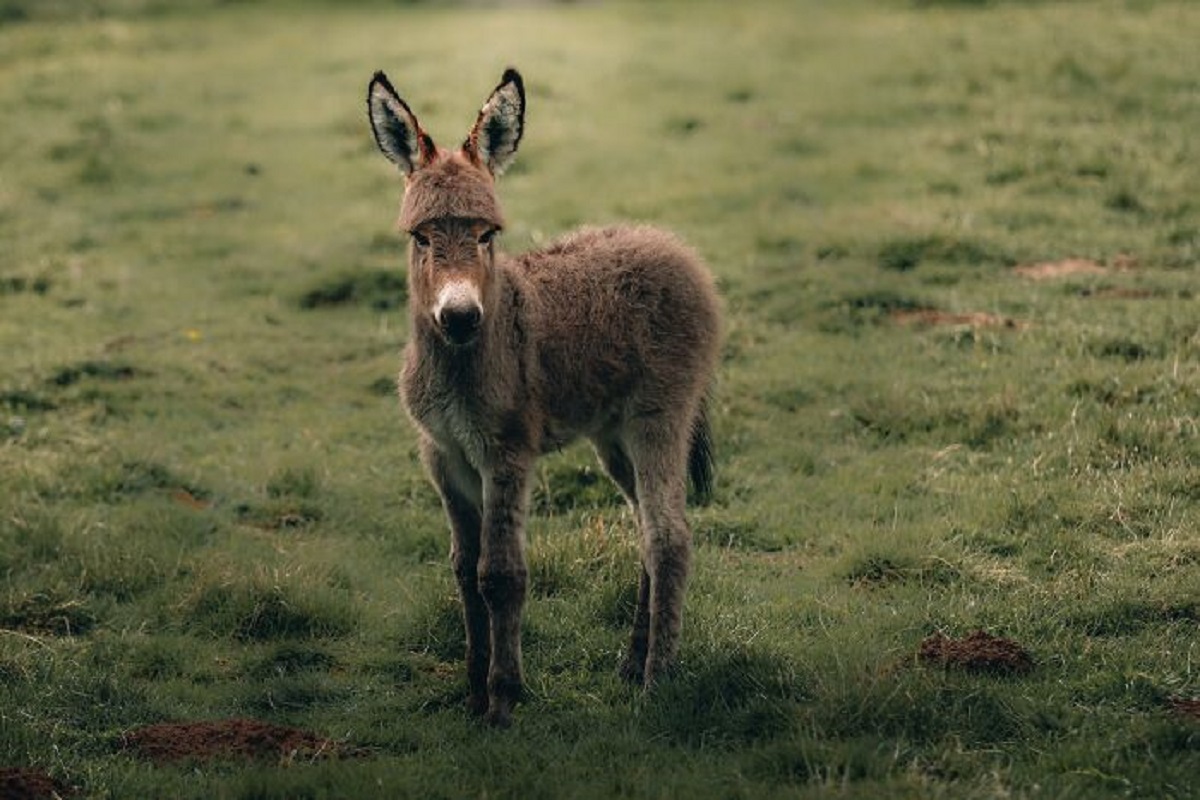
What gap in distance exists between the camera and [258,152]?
2047 cm

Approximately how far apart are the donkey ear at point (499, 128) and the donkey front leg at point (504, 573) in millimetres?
1636

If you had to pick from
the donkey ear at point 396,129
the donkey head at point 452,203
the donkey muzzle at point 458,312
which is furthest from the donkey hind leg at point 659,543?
the donkey ear at point 396,129

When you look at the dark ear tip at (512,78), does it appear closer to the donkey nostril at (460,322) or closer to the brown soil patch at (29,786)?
the donkey nostril at (460,322)

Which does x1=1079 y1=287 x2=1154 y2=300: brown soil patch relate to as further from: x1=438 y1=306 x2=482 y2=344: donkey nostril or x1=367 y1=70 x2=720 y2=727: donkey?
x1=438 y1=306 x2=482 y2=344: donkey nostril

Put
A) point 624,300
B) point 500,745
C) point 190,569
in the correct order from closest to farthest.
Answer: point 500,745
point 624,300
point 190,569

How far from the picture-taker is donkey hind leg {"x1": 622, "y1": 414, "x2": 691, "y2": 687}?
8.02m

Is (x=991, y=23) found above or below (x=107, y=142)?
above

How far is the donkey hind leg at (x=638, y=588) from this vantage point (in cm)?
828

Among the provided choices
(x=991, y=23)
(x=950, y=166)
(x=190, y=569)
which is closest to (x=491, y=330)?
(x=190, y=569)

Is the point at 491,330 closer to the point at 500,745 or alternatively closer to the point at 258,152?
the point at 500,745

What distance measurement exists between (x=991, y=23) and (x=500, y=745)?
18.6m

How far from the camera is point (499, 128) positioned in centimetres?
802

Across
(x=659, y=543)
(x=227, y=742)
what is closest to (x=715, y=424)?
(x=659, y=543)

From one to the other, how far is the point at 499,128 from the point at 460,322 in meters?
1.31
